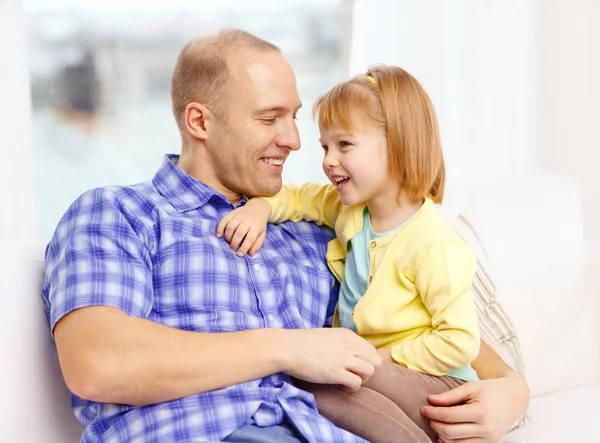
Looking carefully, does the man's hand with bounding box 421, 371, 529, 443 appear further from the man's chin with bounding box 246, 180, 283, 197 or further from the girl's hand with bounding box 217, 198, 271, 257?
the man's chin with bounding box 246, 180, 283, 197

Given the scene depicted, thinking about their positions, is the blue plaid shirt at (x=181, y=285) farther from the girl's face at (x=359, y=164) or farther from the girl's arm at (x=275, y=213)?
the girl's face at (x=359, y=164)

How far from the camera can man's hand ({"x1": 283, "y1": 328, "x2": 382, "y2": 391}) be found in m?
1.49

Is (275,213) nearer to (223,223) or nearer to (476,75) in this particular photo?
(223,223)

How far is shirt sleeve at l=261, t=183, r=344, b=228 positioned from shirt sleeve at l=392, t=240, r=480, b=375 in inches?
14.8

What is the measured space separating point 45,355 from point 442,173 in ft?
2.94

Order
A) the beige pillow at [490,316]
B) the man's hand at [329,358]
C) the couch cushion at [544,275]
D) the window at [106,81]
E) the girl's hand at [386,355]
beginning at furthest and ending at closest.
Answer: the window at [106,81]
the couch cushion at [544,275]
the beige pillow at [490,316]
the girl's hand at [386,355]
the man's hand at [329,358]

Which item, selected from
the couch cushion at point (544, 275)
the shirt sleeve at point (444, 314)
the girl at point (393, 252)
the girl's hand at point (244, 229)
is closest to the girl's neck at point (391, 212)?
the girl at point (393, 252)

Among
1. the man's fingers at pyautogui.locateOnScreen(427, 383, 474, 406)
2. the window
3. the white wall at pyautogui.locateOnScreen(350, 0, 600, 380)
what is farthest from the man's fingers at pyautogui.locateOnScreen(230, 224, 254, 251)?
the window

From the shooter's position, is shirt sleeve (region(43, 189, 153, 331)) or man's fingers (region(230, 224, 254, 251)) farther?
man's fingers (region(230, 224, 254, 251))

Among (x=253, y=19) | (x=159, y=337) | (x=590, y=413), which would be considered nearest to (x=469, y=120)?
(x=253, y=19)

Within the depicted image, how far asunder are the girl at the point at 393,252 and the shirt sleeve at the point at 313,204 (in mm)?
86

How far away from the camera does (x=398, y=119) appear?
166cm

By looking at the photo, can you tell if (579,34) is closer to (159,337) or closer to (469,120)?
(469,120)

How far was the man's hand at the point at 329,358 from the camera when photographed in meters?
1.49
